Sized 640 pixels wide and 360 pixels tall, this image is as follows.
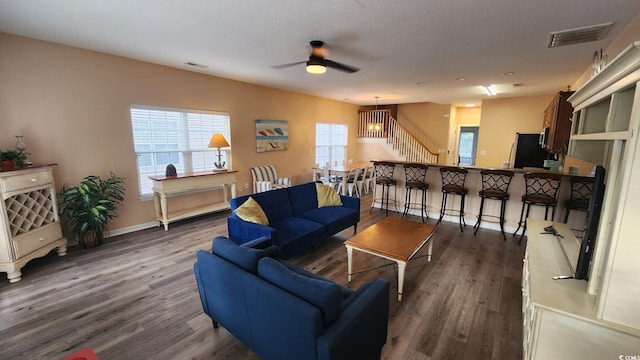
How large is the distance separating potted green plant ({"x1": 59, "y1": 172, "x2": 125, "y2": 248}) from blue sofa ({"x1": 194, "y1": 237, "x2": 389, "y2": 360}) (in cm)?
277

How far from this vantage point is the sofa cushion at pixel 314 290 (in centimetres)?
148

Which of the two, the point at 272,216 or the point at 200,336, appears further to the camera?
the point at 272,216

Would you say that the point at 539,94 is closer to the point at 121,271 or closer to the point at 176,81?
the point at 176,81

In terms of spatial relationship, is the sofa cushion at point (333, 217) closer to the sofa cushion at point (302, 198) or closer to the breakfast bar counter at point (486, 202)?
the sofa cushion at point (302, 198)

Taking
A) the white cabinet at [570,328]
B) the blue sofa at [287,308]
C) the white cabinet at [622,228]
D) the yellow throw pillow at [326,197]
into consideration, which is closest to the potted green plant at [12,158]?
the blue sofa at [287,308]

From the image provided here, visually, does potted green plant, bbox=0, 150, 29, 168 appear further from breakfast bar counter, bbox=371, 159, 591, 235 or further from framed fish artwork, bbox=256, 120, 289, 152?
breakfast bar counter, bbox=371, 159, 591, 235

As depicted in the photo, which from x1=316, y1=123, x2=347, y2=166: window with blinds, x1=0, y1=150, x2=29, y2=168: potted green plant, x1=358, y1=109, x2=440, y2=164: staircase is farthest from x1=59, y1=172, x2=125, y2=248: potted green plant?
x1=358, y1=109, x2=440, y2=164: staircase

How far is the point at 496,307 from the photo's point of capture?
2633 millimetres

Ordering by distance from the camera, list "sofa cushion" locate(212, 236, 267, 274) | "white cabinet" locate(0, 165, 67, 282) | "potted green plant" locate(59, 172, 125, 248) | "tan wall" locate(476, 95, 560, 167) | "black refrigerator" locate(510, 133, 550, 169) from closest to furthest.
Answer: "sofa cushion" locate(212, 236, 267, 274)
"white cabinet" locate(0, 165, 67, 282)
"potted green plant" locate(59, 172, 125, 248)
"black refrigerator" locate(510, 133, 550, 169)
"tan wall" locate(476, 95, 560, 167)

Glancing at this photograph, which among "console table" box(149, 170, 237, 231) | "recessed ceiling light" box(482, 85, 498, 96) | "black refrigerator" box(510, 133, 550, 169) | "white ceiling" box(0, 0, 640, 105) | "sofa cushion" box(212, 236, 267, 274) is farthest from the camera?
"black refrigerator" box(510, 133, 550, 169)

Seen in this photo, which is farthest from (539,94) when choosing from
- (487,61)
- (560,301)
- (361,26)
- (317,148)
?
(560,301)

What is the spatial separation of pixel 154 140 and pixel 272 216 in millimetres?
2817

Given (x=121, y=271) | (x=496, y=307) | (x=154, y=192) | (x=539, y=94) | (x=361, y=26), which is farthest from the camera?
(x=539, y=94)

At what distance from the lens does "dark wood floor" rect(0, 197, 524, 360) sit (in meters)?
2.11
